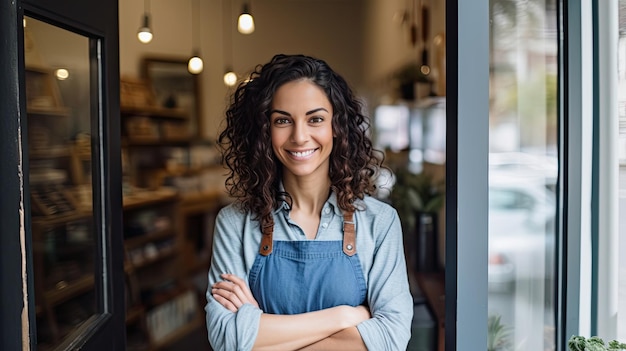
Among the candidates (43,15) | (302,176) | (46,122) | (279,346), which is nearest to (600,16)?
(302,176)

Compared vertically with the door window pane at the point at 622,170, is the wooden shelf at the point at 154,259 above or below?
below

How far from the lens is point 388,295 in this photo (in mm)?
1632

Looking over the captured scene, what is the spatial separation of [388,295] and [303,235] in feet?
0.98

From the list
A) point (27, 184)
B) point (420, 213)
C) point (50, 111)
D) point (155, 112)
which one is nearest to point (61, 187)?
point (50, 111)

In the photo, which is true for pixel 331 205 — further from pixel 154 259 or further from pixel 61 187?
pixel 154 259

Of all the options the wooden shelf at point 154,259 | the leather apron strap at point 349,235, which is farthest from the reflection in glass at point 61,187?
the wooden shelf at point 154,259

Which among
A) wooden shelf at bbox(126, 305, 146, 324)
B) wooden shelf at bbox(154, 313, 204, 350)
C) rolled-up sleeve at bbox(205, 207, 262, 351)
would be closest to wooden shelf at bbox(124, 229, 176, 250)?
wooden shelf at bbox(126, 305, 146, 324)

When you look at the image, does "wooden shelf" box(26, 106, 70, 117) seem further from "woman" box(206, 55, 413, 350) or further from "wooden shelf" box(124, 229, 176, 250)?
"wooden shelf" box(124, 229, 176, 250)

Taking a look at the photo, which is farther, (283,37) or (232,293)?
(283,37)

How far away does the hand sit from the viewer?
1.61 metres

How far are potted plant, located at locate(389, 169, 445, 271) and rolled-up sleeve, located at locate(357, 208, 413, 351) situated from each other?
2309 millimetres

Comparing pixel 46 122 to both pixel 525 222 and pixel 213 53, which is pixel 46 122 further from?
pixel 213 53

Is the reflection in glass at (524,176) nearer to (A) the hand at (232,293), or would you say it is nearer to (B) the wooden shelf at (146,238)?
(A) the hand at (232,293)

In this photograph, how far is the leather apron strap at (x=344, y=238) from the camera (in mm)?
1670
